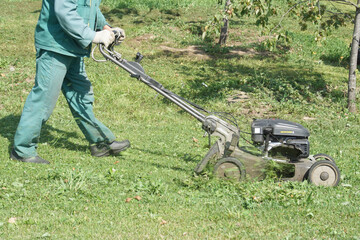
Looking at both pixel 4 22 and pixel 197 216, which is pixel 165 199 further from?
pixel 4 22

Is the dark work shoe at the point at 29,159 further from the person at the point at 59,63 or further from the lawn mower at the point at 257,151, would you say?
the lawn mower at the point at 257,151

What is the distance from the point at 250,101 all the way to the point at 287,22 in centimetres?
842

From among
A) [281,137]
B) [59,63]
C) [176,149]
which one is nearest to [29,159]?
[59,63]

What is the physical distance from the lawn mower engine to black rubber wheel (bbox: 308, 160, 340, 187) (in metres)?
0.20

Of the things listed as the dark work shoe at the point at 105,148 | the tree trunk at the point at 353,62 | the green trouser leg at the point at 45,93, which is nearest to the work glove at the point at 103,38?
the green trouser leg at the point at 45,93

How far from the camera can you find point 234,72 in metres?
10.4

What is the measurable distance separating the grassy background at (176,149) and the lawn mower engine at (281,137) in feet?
1.25

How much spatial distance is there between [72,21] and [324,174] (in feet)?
9.86

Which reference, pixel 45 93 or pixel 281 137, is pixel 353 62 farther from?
pixel 45 93

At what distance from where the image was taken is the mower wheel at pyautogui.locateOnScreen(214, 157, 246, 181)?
456cm

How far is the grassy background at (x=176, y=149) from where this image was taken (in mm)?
3666

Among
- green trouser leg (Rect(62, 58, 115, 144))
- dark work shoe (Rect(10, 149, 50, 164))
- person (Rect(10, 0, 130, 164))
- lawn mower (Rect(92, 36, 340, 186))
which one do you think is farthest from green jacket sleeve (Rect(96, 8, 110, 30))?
dark work shoe (Rect(10, 149, 50, 164))

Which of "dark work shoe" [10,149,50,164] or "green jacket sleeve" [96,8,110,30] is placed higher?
"green jacket sleeve" [96,8,110,30]

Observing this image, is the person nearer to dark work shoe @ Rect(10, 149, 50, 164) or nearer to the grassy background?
dark work shoe @ Rect(10, 149, 50, 164)
